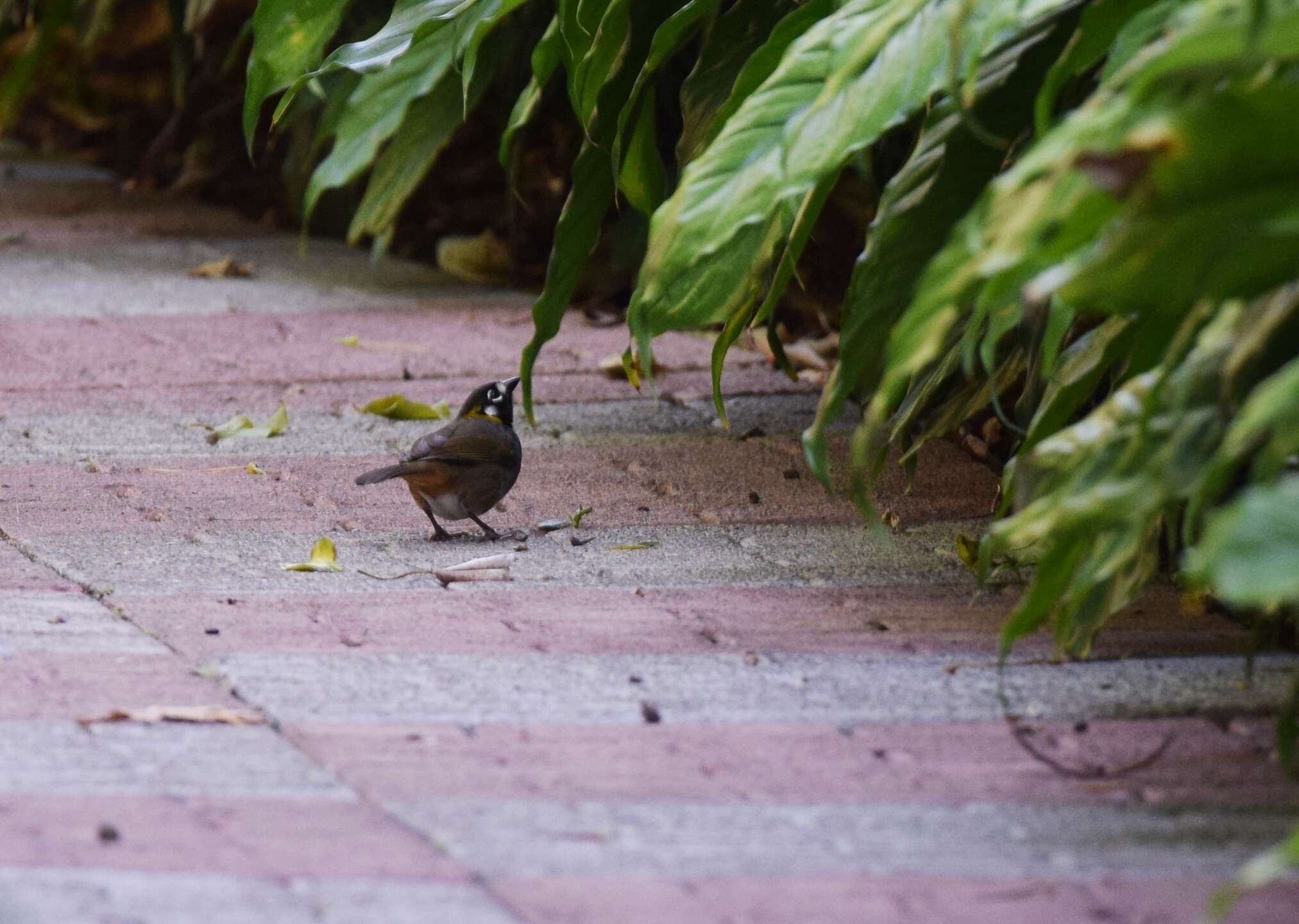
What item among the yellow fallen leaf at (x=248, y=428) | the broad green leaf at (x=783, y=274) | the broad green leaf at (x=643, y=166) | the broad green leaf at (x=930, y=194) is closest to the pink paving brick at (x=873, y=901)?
the broad green leaf at (x=930, y=194)

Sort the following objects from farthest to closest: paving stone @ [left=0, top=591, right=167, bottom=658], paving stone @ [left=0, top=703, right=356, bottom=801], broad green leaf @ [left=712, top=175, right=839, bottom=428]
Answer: broad green leaf @ [left=712, top=175, right=839, bottom=428], paving stone @ [left=0, top=591, right=167, bottom=658], paving stone @ [left=0, top=703, right=356, bottom=801]

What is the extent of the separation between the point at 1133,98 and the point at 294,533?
2120 millimetres

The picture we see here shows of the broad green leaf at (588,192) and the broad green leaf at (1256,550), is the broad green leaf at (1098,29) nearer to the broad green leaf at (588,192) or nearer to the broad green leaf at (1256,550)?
the broad green leaf at (1256,550)

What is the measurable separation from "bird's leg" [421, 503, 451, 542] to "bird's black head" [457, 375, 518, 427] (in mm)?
350

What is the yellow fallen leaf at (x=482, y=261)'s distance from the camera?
6613 millimetres

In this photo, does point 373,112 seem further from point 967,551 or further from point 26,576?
point 967,551

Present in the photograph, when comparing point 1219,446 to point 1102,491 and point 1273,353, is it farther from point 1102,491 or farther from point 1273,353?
point 1273,353

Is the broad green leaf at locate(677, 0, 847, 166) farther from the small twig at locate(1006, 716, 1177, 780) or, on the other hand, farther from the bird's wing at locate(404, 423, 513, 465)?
the small twig at locate(1006, 716, 1177, 780)

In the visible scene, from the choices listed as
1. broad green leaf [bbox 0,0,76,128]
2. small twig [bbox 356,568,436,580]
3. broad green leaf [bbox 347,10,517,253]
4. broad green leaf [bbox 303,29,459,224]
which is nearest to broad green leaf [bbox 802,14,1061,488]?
small twig [bbox 356,568,436,580]

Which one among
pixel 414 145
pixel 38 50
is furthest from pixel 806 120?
pixel 38 50

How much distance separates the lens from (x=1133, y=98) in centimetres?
186

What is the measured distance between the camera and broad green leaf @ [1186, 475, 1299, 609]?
1.56m

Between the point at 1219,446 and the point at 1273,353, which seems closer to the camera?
the point at 1219,446

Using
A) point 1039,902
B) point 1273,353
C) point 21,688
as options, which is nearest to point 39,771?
point 21,688
